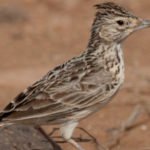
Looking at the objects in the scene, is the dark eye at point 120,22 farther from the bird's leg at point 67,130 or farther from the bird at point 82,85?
the bird's leg at point 67,130

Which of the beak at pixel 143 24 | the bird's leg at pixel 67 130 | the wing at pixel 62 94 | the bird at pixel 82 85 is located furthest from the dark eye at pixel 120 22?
the bird's leg at pixel 67 130

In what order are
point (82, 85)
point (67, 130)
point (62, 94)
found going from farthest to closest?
point (82, 85) < point (62, 94) < point (67, 130)

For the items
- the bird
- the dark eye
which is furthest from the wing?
the dark eye

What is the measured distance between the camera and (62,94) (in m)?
7.60

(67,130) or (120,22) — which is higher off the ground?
(120,22)

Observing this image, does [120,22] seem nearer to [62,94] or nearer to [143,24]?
[143,24]

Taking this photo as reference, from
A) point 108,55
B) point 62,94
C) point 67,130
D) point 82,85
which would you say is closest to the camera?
point 67,130

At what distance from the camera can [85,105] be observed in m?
7.55

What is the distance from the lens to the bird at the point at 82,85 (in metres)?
7.46

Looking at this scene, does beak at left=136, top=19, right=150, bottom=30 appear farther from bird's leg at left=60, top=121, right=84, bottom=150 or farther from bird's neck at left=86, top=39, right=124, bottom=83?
bird's leg at left=60, top=121, right=84, bottom=150

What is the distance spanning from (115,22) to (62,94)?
2.72 ft

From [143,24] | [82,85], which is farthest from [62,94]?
[143,24]

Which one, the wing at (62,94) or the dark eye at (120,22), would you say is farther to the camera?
the dark eye at (120,22)

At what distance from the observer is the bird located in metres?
7.46
